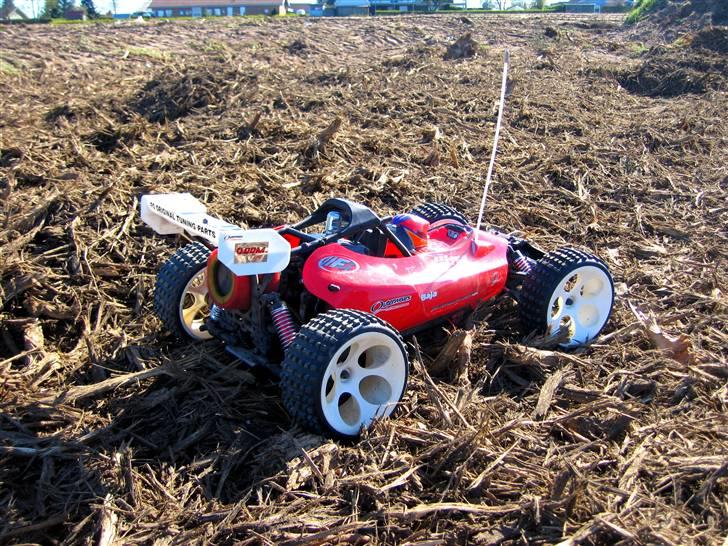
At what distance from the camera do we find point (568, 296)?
5.45m

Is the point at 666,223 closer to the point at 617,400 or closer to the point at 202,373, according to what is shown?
the point at 617,400

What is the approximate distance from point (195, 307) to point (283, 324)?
1.31 m

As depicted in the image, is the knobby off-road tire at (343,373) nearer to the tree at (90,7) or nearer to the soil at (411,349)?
the soil at (411,349)

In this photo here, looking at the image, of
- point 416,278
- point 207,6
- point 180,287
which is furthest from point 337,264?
point 207,6

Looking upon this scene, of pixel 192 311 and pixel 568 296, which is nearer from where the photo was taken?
pixel 192 311

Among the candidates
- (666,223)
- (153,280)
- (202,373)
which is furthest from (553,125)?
(202,373)

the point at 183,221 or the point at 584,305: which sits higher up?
the point at 183,221

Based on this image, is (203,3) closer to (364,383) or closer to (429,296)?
(429,296)

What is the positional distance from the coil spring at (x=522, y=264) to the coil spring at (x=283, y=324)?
225cm

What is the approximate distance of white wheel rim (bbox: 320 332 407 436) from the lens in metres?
3.99

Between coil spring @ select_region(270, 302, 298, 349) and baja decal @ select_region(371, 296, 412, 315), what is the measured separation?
0.58 metres

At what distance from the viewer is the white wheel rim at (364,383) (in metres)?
3.99

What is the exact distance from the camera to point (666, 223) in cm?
815

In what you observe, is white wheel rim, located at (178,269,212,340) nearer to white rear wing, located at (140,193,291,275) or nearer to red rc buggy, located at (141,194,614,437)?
red rc buggy, located at (141,194,614,437)
